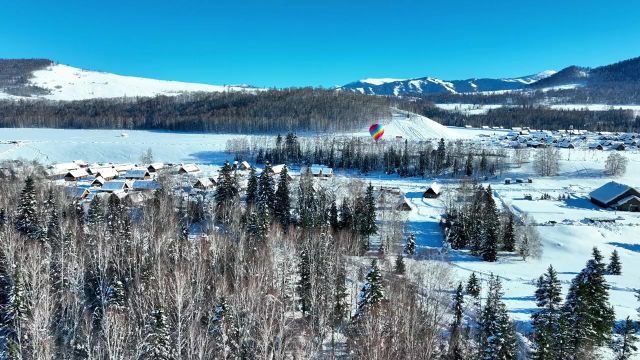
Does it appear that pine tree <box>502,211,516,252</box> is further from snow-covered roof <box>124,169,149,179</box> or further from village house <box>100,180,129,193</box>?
snow-covered roof <box>124,169,149,179</box>

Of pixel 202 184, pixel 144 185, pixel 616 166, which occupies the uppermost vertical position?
pixel 616 166

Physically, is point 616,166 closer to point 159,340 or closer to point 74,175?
point 159,340

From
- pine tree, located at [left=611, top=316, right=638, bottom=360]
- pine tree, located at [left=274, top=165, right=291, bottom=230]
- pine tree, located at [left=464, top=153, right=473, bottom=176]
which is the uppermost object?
pine tree, located at [left=464, top=153, right=473, bottom=176]

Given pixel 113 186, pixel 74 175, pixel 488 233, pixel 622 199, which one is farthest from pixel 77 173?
pixel 622 199

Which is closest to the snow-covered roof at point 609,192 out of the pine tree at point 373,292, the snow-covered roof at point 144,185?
the pine tree at point 373,292

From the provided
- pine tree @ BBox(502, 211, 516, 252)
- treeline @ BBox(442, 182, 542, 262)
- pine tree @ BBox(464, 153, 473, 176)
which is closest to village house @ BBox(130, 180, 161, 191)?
treeline @ BBox(442, 182, 542, 262)

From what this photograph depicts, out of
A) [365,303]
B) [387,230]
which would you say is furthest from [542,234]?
[365,303]

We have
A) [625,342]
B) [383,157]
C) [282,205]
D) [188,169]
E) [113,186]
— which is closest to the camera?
[625,342]
